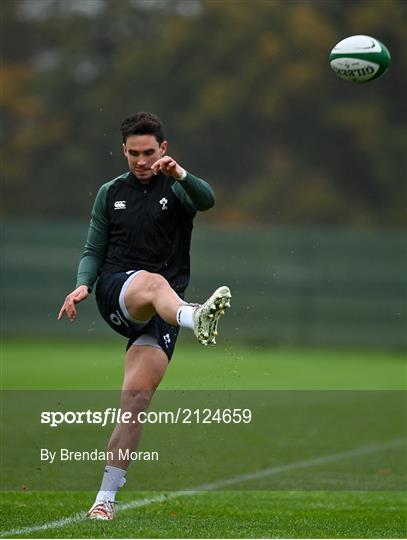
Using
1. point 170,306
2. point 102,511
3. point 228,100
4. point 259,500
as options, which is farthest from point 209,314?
point 228,100

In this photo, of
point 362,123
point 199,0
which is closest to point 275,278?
point 362,123

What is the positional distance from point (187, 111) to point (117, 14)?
289cm

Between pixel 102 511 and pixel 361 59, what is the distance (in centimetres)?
293

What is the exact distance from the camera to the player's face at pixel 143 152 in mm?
6551

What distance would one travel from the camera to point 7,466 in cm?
841

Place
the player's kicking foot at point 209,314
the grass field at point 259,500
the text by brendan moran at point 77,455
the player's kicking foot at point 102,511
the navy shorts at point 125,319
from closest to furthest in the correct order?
1. the player's kicking foot at point 209,314
2. the grass field at point 259,500
3. the player's kicking foot at point 102,511
4. the navy shorts at point 125,319
5. the text by brendan moran at point 77,455

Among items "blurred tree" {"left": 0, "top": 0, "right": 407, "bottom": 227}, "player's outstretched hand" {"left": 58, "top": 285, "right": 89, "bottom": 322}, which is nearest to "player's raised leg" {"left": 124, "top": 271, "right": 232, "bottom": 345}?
"player's outstretched hand" {"left": 58, "top": 285, "right": 89, "bottom": 322}

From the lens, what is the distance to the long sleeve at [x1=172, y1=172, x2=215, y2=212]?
6402 mm

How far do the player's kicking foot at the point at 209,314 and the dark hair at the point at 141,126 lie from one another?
1058 millimetres

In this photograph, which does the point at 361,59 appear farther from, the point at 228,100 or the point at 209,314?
the point at 228,100

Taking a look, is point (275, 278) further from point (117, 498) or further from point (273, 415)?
point (117, 498)

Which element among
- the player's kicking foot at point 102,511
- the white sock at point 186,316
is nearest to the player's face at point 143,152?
the white sock at point 186,316

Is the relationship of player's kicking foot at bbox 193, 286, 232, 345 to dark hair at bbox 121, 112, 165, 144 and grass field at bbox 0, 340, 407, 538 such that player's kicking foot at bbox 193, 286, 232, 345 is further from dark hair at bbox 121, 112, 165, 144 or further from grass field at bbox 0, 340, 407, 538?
dark hair at bbox 121, 112, 165, 144

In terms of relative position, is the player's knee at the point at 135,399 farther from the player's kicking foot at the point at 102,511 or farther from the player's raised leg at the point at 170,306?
the player's kicking foot at the point at 102,511
